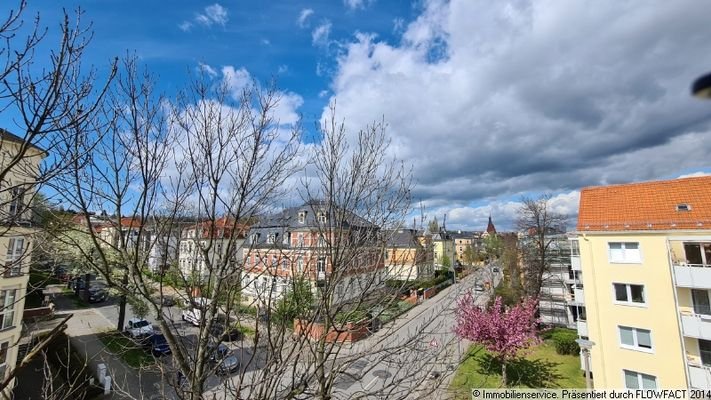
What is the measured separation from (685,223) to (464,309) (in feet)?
35.2

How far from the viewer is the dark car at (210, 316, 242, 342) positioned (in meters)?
4.32

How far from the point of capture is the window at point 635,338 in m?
15.1

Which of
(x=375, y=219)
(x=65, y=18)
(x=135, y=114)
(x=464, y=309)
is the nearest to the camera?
(x=65, y=18)

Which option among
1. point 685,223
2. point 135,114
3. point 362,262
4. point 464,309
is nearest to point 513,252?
point 464,309

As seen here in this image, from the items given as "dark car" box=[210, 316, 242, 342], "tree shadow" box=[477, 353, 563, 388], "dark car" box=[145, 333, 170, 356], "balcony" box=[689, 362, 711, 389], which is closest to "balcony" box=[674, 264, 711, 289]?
"balcony" box=[689, 362, 711, 389]

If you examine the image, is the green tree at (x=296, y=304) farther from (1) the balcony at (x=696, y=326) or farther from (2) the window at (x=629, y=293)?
(2) the window at (x=629, y=293)

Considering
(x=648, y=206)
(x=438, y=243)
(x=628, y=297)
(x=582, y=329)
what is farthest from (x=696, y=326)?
(x=438, y=243)

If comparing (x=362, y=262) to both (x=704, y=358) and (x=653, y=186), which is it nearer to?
(x=704, y=358)

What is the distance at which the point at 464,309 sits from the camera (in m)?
19.6

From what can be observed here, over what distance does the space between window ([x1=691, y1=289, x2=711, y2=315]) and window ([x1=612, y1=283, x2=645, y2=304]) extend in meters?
1.71

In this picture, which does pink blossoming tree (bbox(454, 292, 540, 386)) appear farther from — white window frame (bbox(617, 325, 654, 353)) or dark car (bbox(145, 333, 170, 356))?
dark car (bbox(145, 333, 170, 356))

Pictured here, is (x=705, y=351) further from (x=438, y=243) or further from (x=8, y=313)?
(x=8, y=313)

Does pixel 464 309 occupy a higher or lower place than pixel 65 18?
lower

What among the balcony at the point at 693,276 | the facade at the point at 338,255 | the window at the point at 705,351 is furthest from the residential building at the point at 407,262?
the window at the point at 705,351
